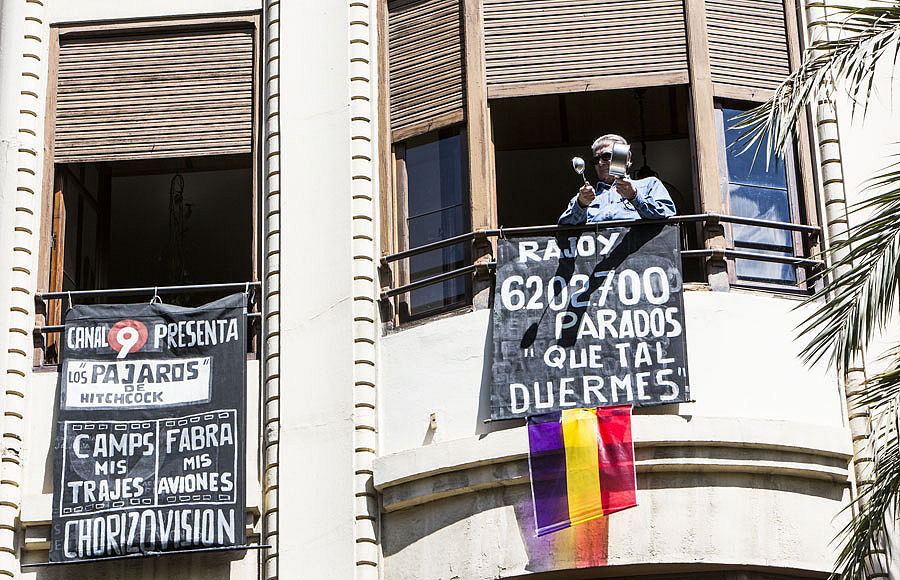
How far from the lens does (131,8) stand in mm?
17375

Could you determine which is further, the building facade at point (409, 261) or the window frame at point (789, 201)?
the window frame at point (789, 201)

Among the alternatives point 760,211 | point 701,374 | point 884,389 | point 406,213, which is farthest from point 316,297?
point 884,389

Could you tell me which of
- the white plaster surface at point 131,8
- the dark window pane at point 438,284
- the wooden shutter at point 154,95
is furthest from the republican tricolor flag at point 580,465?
the white plaster surface at point 131,8

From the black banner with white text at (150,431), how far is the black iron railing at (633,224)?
61.1 inches

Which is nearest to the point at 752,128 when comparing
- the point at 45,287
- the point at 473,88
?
the point at 473,88

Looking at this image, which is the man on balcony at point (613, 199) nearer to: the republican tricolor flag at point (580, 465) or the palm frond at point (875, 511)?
the republican tricolor flag at point (580, 465)

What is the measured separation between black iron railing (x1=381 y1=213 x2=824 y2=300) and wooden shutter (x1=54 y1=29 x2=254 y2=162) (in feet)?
7.42

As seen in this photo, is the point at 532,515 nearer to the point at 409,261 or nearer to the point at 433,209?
the point at 409,261

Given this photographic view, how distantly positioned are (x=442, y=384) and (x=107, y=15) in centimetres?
547

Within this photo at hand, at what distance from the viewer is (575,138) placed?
70.1 ft

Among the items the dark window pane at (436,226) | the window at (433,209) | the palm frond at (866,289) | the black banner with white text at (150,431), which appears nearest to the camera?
the palm frond at (866,289)

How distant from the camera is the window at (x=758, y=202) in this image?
15492 millimetres

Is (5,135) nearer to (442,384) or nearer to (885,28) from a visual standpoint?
(442,384)

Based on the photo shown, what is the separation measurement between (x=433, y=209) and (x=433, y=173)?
14.5 inches
